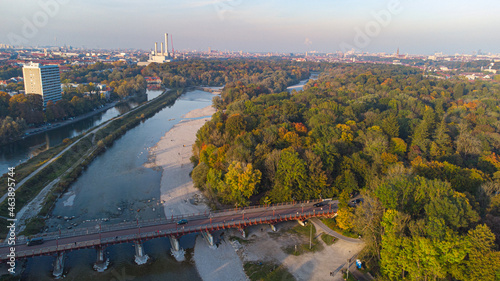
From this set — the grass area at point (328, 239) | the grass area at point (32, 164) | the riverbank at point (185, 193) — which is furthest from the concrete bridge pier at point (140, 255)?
the grass area at point (32, 164)

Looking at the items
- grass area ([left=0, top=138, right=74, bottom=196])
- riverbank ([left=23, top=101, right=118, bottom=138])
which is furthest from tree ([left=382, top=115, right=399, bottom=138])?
riverbank ([left=23, top=101, right=118, bottom=138])

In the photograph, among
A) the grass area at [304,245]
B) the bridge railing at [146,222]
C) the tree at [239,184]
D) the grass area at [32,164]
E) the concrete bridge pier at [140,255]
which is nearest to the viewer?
the concrete bridge pier at [140,255]

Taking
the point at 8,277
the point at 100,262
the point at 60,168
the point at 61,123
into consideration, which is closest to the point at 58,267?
the point at 100,262

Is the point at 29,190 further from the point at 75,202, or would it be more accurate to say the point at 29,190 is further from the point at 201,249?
the point at 201,249

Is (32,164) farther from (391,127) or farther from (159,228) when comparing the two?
(391,127)

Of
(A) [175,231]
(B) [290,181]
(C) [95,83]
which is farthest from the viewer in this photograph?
(C) [95,83]

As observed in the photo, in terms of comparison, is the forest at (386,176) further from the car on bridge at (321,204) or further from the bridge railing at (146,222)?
the bridge railing at (146,222)

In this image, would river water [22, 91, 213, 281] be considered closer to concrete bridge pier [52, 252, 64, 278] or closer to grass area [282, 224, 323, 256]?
concrete bridge pier [52, 252, 64, 278]
